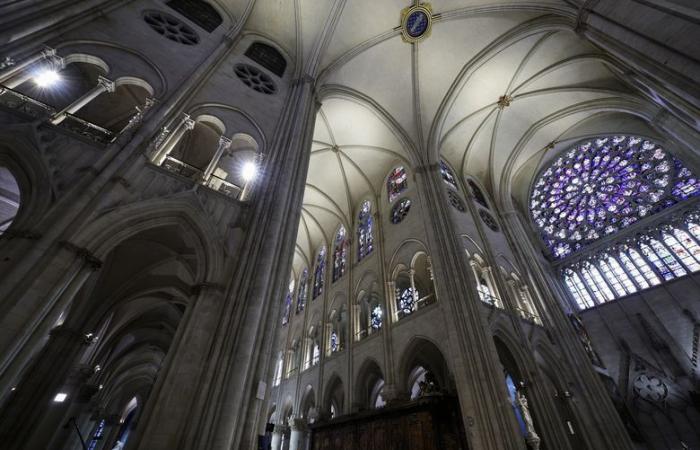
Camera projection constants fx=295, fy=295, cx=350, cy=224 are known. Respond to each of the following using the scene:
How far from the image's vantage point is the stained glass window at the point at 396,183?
14.8 metres

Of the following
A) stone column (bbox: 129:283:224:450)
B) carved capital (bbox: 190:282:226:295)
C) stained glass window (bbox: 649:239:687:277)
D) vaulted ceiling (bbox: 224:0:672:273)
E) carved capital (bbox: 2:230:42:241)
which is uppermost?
vaulted ceiling (bbox: 224:0:672:273)

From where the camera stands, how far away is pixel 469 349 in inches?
310

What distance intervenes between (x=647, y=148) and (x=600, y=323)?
342 inches

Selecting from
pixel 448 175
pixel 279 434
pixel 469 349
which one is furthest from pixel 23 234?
pixel 448 175

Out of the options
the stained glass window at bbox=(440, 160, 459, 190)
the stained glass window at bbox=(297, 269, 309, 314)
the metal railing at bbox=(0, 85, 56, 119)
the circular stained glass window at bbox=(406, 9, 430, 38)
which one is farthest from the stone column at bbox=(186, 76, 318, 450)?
the stained glass window at bbox=(297, 269, 309, 314)

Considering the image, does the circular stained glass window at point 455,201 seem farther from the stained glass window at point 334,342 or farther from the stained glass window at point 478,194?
the stained glass window at point 334,342

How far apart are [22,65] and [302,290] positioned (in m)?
15.7

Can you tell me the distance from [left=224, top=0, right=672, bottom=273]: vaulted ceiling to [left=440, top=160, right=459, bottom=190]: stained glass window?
3.17 ft

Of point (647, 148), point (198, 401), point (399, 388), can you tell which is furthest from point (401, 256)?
point (647, 148)

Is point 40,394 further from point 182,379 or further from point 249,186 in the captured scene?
point 249,186

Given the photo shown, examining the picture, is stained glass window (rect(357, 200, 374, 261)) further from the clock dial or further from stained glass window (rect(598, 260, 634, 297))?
stained glass window (rect(598, 260, 634, 297))

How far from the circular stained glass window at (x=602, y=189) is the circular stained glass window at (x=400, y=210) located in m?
9.37

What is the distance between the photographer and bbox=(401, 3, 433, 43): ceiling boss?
37.5ft

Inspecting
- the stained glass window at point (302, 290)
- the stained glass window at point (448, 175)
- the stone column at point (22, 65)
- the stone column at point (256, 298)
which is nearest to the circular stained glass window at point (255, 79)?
the stone column at point (256, 298)
